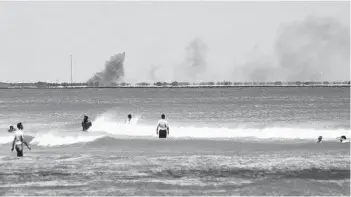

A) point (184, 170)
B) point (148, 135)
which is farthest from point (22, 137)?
point (148, 135)

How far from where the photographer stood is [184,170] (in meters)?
20.2

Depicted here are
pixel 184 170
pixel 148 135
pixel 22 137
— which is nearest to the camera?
pixel 184 170

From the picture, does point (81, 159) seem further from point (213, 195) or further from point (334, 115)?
point (334, 115)

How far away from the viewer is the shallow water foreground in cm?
1727

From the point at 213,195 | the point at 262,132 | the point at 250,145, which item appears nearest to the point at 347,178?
the point at 213,195

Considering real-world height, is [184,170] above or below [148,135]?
below

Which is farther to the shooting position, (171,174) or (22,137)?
(22,137)

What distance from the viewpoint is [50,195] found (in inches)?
651

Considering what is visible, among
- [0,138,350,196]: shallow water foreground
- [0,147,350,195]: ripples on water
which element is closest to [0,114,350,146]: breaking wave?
[0,138,350,196]: shallow water foreground

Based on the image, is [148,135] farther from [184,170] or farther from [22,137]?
[184,170]

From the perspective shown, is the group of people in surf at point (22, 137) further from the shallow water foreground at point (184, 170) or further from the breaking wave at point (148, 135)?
the breaking wave at point (148, 135)

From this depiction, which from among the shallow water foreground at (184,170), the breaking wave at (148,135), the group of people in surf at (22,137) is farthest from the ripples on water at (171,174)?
the breaking wave at (148,135)

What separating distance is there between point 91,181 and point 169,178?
228 cm

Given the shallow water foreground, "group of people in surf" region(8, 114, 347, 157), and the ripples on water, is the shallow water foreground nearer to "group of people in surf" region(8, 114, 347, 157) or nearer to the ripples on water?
the ripples on water
